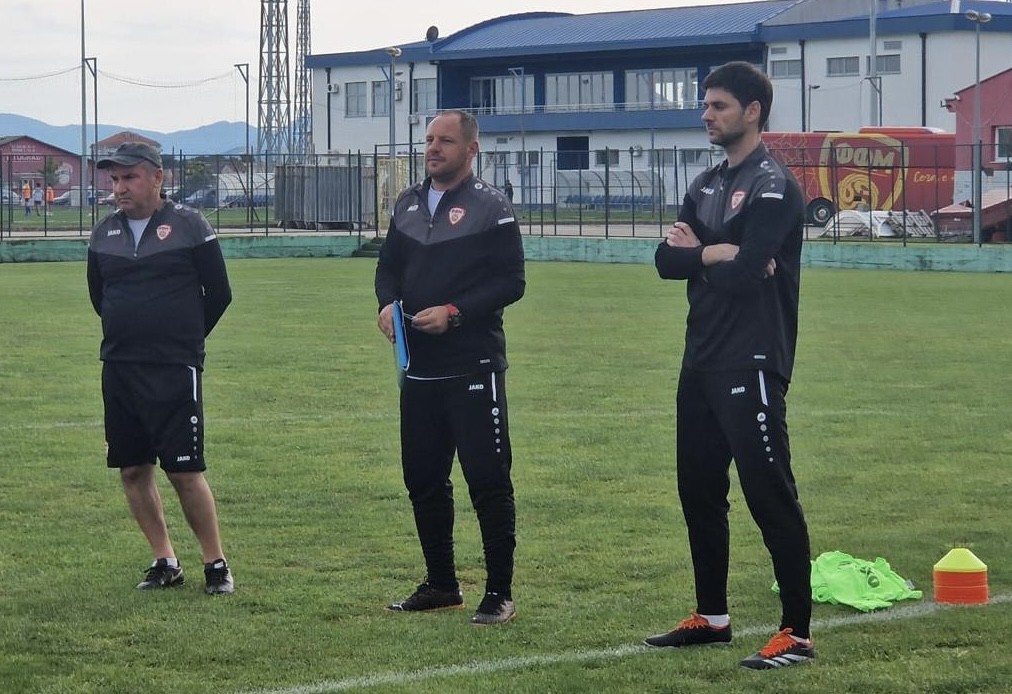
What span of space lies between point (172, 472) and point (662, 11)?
75040 mm

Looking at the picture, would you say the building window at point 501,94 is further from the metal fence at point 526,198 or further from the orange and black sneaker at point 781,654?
the orange and black sneaker at point 781,654

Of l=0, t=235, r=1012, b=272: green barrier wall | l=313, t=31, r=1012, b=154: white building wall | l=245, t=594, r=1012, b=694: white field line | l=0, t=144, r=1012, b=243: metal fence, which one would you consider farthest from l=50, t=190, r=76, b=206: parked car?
l=245, t=594, r=1012, b=694: white field line

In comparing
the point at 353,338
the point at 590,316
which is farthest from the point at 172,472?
the point at 590,316

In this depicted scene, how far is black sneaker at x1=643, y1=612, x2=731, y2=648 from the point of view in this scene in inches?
247

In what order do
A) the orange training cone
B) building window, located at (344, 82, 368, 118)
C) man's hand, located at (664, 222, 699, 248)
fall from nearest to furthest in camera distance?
man's hand, located at (664, 222, 699, 248)
the orange training cone
building window, located at (344, 82, 368, 118)

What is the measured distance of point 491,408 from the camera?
662cm

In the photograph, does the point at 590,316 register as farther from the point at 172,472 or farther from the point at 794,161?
the point at 794,161

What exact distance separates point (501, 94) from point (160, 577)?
75576 millimetres

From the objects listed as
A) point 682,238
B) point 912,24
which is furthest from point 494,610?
point 912,24

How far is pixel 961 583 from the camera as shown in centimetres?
687

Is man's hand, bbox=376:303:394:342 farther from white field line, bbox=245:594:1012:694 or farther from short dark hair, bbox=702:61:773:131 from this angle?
short dark hair, bbox=702:61:773:131

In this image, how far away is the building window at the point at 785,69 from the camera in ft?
230

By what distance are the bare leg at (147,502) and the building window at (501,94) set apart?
236ft

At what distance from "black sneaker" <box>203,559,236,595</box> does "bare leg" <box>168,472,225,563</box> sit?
29 millimetres
